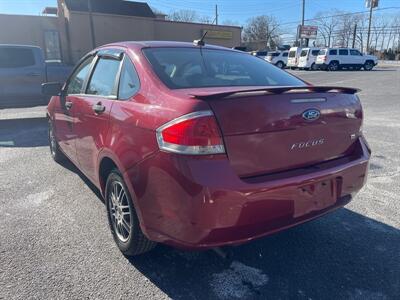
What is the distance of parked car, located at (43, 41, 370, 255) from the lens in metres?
2.05

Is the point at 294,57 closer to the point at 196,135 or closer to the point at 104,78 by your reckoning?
the point at 104,78

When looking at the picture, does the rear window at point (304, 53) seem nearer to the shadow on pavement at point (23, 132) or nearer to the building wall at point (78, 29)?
the building wall at point (78, 29)

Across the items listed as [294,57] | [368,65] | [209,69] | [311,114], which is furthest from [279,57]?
[311,114]

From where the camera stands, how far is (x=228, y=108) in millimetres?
2098

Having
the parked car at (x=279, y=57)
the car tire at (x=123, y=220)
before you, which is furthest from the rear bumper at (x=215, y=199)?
the parked car at (x=279, y=57)

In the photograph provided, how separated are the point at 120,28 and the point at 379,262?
102 ft

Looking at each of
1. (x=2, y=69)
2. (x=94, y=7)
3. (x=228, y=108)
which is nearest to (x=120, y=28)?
(x=94, y=7)

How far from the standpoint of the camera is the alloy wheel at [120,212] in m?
2.73

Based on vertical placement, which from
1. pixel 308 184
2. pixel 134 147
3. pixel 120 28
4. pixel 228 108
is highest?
pixel 120 28

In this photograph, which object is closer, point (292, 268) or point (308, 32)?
point (292, 268)

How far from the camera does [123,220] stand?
2.81m

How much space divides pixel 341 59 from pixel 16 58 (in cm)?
3071

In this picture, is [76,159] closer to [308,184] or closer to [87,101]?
[87,101]

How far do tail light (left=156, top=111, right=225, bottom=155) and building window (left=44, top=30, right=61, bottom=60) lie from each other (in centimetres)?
3184
